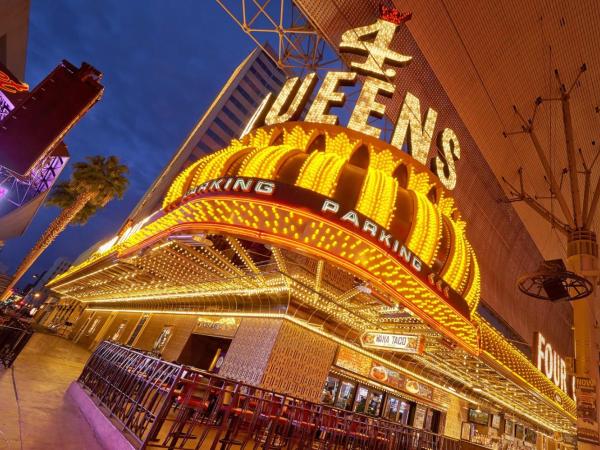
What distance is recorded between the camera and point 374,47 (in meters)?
10.9

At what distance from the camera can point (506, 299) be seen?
20328 mm

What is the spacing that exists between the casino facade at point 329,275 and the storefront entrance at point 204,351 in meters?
0.05

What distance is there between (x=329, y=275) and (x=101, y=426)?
20.0ft

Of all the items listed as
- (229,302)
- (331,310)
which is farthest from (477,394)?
(229,302)

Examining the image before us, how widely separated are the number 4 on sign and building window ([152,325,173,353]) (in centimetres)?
1350

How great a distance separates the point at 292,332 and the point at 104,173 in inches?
946

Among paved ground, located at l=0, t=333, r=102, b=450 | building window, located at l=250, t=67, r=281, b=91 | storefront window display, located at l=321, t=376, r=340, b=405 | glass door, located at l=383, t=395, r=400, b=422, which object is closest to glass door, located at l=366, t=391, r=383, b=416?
glass door, located at l=383, t=395, r=400, b=422

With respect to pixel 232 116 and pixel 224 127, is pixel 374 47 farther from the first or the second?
pixel 232 116

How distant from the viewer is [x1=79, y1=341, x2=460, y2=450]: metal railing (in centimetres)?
482

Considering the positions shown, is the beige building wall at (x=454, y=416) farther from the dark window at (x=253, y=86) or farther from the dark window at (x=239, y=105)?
the dark window at (x=253, y=86)

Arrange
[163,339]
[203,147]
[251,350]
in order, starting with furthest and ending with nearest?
[203,147] < [163,339] < [251,350]

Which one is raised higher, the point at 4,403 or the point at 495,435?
the point at 495,435

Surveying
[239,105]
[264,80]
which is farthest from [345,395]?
[264,80]

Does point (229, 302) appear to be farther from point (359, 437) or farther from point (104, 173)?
point (104, 173)
